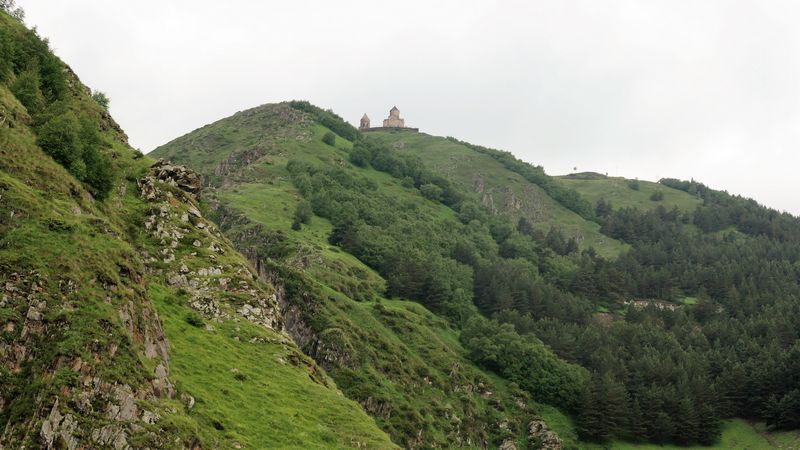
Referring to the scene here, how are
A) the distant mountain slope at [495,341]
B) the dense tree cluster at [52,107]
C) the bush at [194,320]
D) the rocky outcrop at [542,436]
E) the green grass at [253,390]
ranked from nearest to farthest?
1. the green grass at [253,390]
2. the bush at [194,320]
3. the dense tree cluster at [52,107]
4. the distant mountain slope at [495,341]
5. the rocky outcrop at [542,436]

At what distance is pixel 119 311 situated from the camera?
1638 inches

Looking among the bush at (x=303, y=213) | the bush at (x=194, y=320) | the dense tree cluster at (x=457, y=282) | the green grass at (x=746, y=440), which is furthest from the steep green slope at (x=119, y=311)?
the bush at (x=303, y=213)

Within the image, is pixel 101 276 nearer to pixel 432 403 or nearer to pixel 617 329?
pixel 432 403

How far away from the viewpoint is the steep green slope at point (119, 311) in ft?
117

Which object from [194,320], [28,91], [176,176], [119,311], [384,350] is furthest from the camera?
[384,350]

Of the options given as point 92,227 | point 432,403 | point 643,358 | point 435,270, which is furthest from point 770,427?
point 92,227

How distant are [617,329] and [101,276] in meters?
143

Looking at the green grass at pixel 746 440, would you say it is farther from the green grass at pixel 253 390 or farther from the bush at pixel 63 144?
the bush at pixel 63 144

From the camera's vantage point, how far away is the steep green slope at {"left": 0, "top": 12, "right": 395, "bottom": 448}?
35.8m

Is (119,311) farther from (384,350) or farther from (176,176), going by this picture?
(384,350)

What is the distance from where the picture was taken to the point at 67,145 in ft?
189

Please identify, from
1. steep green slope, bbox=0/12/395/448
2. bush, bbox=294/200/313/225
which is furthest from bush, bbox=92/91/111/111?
bush, bbox=294/200/313/225

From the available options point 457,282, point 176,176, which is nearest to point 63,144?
point 176,176

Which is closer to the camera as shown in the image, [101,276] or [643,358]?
[101,276]
